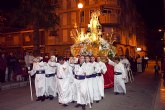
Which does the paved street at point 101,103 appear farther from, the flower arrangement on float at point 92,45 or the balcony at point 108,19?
the balcony at point 108,19

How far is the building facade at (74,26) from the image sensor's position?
40.4 m

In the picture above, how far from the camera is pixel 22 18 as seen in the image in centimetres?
2377

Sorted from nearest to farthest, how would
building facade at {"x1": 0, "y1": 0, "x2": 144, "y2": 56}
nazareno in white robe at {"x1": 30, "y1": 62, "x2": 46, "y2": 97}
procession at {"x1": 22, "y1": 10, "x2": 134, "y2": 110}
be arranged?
procession at {"x1": 22, "y1": 10, "x2": 134, "y2": 110} < nazareno in white robe at {"x1": 30, "y1": 62, "x2": 46, "y2": 97} < building facade at {"x1": 0, "y1": 0, "x2": 144, "y2": 56}

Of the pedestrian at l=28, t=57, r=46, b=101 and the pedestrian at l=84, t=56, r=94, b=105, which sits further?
the pedestrian at l=28, t=57, r=46, b=101

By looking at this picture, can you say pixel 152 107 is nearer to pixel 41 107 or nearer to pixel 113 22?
pixel 41 107

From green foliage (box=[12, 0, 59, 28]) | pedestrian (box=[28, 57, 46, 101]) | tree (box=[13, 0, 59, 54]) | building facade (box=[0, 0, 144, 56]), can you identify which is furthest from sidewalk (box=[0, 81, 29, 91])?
A: building facade (box=[0, 0, 144, 56])

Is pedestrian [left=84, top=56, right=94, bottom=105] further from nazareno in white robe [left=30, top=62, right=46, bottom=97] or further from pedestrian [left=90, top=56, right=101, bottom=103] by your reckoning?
nazareno in white robe [left=30, top=62, right=46, bottom=97]

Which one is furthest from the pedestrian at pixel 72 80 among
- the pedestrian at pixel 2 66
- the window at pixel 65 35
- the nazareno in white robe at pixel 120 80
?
the window at pixel 65 35

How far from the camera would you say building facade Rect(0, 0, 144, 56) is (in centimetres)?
4041

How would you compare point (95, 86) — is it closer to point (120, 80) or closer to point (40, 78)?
point (120, 80)

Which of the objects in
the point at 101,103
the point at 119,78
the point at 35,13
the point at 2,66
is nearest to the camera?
the point at 101,103

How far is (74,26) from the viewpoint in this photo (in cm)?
4184

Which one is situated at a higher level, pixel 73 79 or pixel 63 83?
pixel 73 79

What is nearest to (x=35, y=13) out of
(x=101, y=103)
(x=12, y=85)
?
(x=12, y=85)
